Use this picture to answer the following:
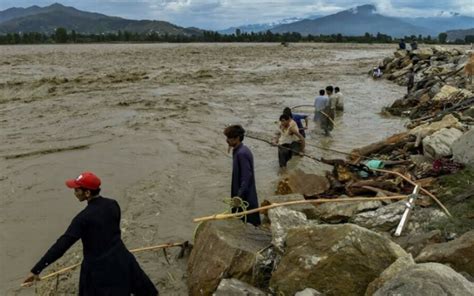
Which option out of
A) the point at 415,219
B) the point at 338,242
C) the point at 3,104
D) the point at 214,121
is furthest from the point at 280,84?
the point at 338,242

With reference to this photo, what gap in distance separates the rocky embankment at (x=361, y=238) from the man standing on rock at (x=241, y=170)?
1.06 feet

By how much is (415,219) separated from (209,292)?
267cm

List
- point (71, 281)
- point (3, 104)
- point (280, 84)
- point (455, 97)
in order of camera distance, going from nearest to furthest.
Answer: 1. point (71, 281)
2. point (455, 97)
3. point (3, 104)
4. point (280, 84)

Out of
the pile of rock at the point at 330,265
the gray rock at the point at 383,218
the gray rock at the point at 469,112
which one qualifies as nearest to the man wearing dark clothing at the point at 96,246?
the pile of rock at the point at 330,265

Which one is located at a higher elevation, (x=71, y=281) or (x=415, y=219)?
(x=415, y=219)

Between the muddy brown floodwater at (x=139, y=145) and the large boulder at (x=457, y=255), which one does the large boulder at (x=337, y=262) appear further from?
the muddy brown floodwater at (x=139, y=145)

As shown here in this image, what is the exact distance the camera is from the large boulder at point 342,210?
6395 millimetres

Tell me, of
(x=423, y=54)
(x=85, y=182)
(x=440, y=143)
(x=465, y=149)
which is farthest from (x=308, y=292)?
(x=423, y=54)

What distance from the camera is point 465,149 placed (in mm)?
7715

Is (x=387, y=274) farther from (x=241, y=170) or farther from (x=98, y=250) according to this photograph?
(x=98, y=250)

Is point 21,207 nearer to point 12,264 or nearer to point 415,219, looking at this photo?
point 12,264

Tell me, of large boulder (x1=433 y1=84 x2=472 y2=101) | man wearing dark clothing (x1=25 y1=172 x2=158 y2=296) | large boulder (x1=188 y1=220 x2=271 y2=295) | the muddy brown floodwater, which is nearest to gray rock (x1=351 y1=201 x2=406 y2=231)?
large boulder (x1=188 y1=220 x2=271 y2=295)

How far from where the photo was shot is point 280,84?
2706cm

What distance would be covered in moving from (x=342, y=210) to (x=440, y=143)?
3.38m
